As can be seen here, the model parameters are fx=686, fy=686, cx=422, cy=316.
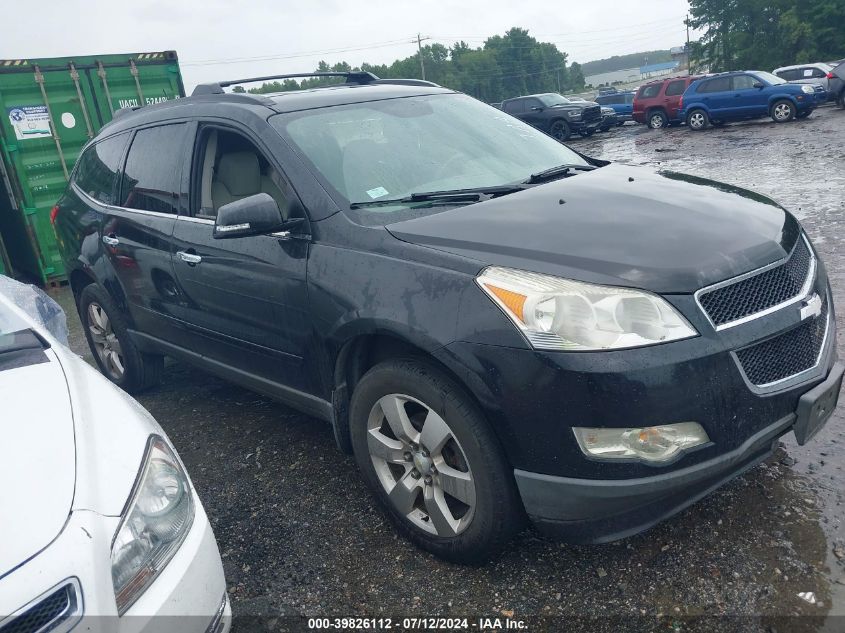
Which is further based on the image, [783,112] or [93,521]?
[783,112]

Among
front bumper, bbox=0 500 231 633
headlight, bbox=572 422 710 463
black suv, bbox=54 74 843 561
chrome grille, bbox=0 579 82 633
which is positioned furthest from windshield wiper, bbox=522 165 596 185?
chrome grille, bbox=0 579 82 633

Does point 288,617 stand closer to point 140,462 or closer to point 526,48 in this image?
point 140,462

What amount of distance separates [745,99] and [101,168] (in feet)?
65.6

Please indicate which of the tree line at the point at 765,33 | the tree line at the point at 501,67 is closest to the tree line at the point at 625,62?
the tree line at the point at 501,67

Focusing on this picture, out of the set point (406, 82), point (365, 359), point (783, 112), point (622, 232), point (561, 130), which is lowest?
point (783, 112)

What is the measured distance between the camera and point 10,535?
157cm

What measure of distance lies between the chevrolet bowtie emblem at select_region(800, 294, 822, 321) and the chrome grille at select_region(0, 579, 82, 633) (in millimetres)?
2312

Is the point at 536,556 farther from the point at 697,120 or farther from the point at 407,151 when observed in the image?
the point at 697,120

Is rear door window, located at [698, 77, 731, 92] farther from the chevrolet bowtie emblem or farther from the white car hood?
the white car hood

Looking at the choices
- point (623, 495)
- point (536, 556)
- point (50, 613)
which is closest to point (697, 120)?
point (536, 556)

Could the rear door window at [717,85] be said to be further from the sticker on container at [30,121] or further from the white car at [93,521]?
the white car at [93,521]

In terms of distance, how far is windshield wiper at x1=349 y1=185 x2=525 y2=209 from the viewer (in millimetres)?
2902

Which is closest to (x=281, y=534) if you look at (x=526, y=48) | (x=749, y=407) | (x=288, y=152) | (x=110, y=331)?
(x=288, y=152)

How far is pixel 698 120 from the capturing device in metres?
21.0
